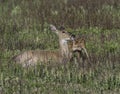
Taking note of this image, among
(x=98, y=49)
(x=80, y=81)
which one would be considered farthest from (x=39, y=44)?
(x=80, y=81)

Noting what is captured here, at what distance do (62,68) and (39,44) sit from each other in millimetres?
3450

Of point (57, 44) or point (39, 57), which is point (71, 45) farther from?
point (57, 44)

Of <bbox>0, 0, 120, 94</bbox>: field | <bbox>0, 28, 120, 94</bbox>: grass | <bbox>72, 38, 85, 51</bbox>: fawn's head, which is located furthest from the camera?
<bbox>72, 38, 85, 51</bbox>: fawn's head

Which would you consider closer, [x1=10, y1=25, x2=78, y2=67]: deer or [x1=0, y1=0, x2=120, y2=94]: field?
[x1=0, y1=0, x2=120, y2=94]: field

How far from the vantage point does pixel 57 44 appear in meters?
14.8

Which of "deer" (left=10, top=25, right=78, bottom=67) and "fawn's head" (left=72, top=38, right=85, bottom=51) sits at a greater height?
"fawn's head" (left=72, top=38, right=85, bottom=51)

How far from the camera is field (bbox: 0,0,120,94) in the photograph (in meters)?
10.3

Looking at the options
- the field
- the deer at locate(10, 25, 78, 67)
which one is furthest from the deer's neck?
the field

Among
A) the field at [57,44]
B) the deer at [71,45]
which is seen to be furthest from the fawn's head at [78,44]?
the field at [57,44]

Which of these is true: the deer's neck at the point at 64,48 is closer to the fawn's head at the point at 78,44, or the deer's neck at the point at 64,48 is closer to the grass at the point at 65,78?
the fawn's head at the point at 78,44

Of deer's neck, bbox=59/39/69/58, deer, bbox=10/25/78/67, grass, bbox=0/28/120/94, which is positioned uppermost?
deer's neck, bbox=59/39/69/58

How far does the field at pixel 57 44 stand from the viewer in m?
10.3

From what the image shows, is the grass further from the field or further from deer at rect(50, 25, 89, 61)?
deer at rect(50, 25, 89, 61)

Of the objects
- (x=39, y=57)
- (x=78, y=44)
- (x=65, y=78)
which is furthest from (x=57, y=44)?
(x=65, y=78)
